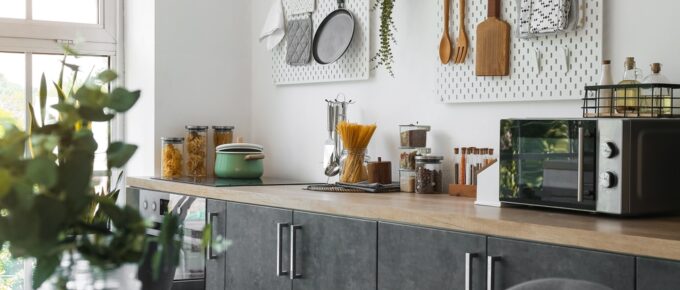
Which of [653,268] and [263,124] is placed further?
[263,124]

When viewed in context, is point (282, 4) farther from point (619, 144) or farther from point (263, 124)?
point (619, 144)

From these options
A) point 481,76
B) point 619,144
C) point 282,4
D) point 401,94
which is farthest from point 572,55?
point 282,4

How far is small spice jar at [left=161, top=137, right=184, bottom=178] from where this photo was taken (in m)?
4.28

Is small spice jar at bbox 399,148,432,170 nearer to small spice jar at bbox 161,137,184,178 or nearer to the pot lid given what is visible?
the pot lid

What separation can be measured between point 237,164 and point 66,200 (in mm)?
3229

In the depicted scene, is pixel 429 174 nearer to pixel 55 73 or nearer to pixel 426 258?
pixel 426 258

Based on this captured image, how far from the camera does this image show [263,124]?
4.64 metres

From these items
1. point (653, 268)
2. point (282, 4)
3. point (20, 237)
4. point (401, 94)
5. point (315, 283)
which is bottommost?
point (315, 283)

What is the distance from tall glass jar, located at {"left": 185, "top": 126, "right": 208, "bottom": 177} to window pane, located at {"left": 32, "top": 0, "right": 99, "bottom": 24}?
Answer: 31.8 inches

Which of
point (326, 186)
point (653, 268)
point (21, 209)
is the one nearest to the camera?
point (21, 209)

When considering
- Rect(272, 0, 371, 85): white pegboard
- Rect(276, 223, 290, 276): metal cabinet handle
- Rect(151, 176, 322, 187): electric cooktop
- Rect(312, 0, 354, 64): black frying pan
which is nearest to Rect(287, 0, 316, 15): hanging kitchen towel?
Rect(272, 0, 371, 85): white pegboard

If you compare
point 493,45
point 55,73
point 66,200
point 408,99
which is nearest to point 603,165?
point 493,45

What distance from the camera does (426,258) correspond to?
266cm

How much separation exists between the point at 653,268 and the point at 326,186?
180 cm
